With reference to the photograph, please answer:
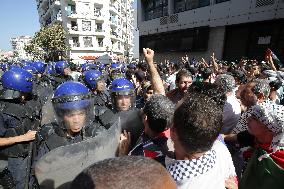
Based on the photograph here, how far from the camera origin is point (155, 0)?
28703 mm

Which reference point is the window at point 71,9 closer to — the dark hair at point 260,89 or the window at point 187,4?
the window at point 187,4

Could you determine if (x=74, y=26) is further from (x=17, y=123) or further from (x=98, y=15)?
(x=17, y=123)

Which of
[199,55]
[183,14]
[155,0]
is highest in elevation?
[155,0]

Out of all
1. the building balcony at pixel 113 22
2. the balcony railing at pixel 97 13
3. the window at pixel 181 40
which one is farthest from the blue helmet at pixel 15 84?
the building balcony at pixel 113 22

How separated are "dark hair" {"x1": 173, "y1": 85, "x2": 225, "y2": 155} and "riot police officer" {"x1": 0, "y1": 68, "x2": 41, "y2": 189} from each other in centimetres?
203

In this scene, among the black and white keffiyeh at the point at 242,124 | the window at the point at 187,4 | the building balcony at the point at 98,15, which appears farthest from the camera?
the building balcony at the point at 98,15

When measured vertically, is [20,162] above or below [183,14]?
below

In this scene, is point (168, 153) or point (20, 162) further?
point (20, 162)

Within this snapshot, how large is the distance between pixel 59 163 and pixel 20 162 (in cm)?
231

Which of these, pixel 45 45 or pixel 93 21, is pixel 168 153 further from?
pixel 93 21

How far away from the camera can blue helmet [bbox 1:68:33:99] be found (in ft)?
11.1

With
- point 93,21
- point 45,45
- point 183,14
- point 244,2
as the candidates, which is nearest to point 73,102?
point 244,2

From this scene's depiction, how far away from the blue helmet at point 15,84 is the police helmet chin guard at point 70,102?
4.43 feet

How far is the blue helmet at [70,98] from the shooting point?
2.29m
